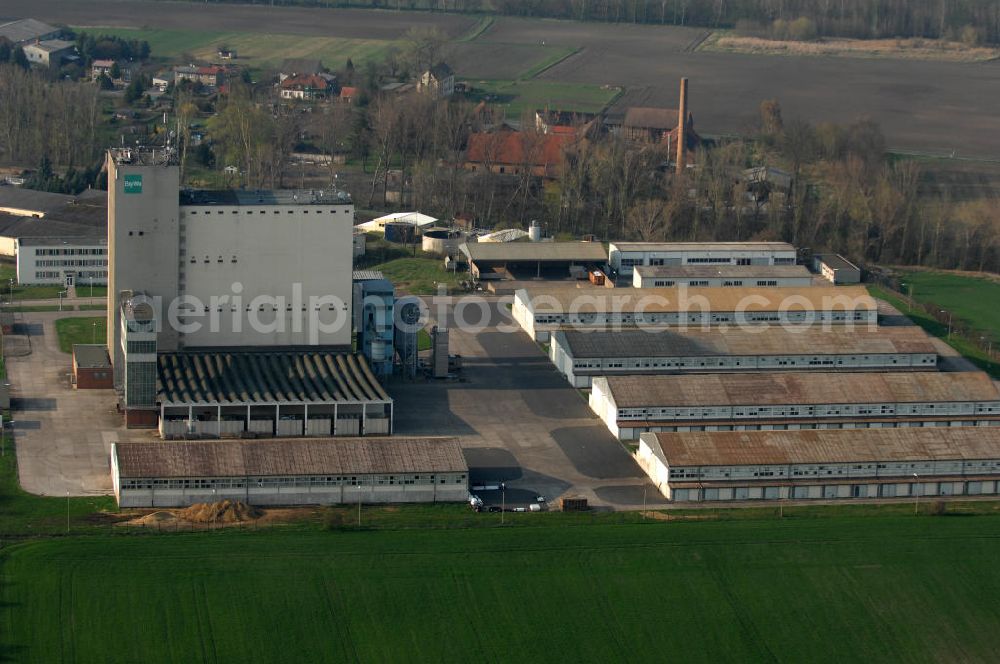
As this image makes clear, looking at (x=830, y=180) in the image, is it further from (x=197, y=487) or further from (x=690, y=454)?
(x=197, y=487)

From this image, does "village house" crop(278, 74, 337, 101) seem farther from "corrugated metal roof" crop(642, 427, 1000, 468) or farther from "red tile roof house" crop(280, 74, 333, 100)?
"corrugated metal roof" crop(642, 427, 1000, 468)

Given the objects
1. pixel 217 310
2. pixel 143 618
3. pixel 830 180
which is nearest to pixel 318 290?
pixel 217 310

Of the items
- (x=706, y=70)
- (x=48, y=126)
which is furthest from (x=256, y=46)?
(x=48, y=126)

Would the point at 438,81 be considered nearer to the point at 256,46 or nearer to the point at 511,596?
the point at 256,46

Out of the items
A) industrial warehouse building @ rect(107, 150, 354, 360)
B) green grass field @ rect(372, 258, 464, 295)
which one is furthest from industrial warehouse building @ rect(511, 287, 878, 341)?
industrial warehouse building @ rect(107, 150, 354, 360)

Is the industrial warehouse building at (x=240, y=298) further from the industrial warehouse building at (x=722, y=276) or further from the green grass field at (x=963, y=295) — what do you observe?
the green grass field at (x=963, y=295)

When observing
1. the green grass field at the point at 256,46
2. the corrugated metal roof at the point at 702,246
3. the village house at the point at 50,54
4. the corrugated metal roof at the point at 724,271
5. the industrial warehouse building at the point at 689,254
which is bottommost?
the corrugated metal roof at the point at 724,271

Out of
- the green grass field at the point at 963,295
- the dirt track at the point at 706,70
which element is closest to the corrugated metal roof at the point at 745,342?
the green grass field at the point at 963,295
